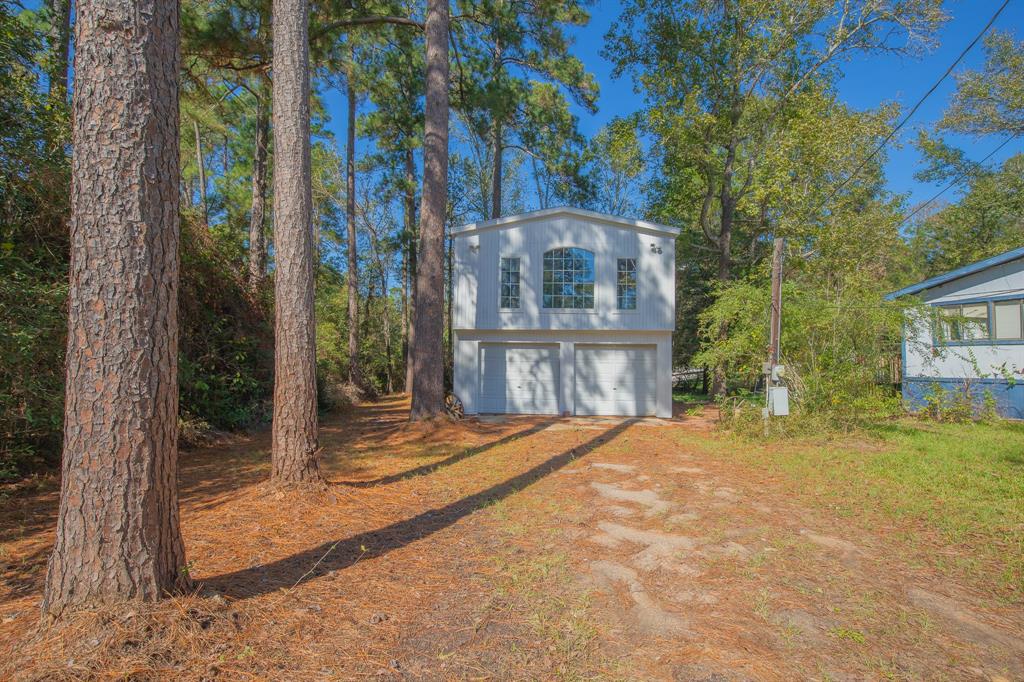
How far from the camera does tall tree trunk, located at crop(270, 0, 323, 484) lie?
4.62 metres

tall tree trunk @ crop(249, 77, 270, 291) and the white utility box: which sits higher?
tall tree trunk @ crop(249, 77, 270, 291)

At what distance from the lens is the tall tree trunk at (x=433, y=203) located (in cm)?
878

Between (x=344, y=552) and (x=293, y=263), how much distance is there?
273cm

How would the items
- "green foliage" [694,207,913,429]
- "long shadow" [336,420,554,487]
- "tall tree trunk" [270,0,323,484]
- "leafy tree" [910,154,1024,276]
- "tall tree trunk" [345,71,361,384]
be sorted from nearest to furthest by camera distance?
"tall tree trunk" [270,0,323,484] → "long shadow" [336,420,554,487] → "green foliage" [694,207,913,429] → "tall tree trunk" [345,71,361,384] → "leafy tree" [910,154,1024,276]

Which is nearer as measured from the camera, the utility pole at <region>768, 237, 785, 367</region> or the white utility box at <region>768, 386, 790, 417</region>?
the white utility box at <region>768, 386, 790, 417</region>

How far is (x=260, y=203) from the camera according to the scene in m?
12.4

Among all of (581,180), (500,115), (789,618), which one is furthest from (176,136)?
(581,180)

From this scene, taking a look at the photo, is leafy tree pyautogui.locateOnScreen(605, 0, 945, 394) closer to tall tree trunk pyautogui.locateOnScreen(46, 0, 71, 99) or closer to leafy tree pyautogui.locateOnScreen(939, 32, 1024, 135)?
leafy tree pyautogui.locateOnScreen(939, 32, 1024, 135)

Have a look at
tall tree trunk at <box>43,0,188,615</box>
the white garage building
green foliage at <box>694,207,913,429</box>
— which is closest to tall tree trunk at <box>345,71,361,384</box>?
the white garage building

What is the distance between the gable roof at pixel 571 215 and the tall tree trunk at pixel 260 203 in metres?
4.77

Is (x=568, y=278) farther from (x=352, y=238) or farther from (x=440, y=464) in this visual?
(x=352, y=238)

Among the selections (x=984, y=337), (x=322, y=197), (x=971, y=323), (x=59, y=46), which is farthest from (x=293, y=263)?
(x=322, y=197)

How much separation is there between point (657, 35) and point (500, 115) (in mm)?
6612

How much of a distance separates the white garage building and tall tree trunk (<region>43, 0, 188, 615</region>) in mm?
10207
